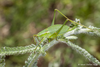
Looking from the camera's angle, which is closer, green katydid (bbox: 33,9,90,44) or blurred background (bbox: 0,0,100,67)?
green katydid (bbox: 33,9,90,44)

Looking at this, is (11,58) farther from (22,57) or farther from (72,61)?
(72,61)

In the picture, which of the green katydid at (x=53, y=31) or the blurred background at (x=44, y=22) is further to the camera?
the blurred background at (x=44, y=22)

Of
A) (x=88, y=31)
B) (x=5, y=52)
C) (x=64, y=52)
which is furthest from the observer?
(x=64, y=52)

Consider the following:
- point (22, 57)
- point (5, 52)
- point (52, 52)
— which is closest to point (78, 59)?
point (52, 52)

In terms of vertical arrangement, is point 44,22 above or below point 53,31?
above

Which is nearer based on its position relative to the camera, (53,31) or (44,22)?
(53,31)

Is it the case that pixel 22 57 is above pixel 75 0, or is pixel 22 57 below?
below

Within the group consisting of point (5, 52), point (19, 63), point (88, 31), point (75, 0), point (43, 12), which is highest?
point (75, 0)

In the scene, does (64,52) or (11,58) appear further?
(11,58)
